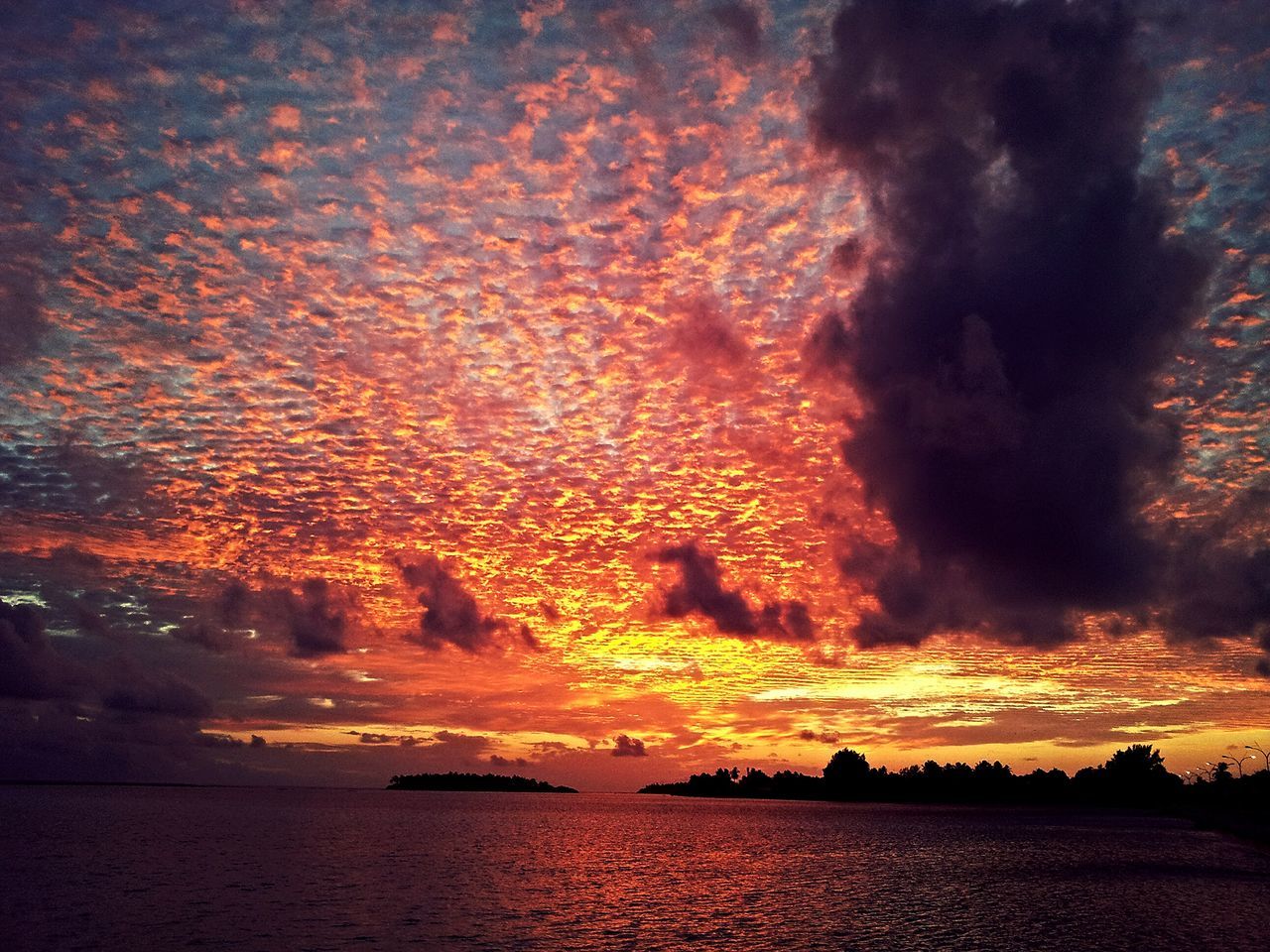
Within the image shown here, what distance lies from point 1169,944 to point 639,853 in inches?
3230

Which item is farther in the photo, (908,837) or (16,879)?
(908,837)

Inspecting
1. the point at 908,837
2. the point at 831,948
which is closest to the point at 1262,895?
the point at 831,948

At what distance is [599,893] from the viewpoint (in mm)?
79062

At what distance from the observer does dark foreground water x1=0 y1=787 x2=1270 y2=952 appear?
182ft

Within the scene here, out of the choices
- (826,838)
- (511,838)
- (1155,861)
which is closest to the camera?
(1155,861)

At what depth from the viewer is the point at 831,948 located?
53.4 m

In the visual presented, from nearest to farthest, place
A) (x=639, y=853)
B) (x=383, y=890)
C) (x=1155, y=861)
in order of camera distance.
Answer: (x=383, y=890) → (x=1155, y=861) → (x=639, y=853)

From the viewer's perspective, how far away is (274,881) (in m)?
78.5

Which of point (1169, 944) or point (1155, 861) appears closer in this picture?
point (1169, 944)

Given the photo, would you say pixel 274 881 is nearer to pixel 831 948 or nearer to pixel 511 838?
pixel 831 948

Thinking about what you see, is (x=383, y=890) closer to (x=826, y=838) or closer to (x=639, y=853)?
(x=639, y=853)

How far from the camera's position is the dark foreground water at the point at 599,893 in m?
55.5

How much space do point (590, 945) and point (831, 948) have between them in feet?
45.6

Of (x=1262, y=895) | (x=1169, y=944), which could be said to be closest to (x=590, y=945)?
(x=1169, y=944)
